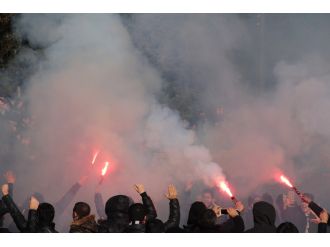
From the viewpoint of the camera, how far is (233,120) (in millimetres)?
12469

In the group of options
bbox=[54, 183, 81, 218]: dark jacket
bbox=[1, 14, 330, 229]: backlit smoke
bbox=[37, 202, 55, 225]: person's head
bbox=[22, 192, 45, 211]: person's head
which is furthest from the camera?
bbox=[1, 14, 330, 229]: backlit smoke

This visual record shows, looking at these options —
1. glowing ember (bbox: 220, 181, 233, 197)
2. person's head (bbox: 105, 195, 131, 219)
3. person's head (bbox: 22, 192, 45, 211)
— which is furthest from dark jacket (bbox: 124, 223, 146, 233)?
person's head (bbox: 22, 192, 45, 211)

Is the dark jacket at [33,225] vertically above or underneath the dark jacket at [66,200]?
underneath

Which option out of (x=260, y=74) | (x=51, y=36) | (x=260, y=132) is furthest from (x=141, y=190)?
(x=260, y=74)

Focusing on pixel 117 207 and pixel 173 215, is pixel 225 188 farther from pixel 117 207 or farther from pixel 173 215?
pixel 117 207

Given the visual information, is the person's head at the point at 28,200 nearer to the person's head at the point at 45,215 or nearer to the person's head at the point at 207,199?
the person's head at the point at 207,199

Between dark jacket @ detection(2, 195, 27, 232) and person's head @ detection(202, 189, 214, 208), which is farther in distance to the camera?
person's head @ detection(202, 189, 214, 208)

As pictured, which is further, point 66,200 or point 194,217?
point 66,200

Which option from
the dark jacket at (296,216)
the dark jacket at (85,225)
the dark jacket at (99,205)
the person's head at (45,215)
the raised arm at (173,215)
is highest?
the dark jacket at (99,205)

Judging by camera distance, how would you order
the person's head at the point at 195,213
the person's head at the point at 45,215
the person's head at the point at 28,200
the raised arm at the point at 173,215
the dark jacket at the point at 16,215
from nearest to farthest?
1. the person's head at the point at 195,213
2. the person's head at the point at 45,215
3. the dark jacket at the point at 16,215
4. the raised arm at the point at 173,215
5. the person's head at the point at 28,200

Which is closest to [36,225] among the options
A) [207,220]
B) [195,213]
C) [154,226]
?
[154,226]

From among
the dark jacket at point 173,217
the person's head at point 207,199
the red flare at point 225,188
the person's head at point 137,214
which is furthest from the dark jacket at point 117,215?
the person's head at point 207,199

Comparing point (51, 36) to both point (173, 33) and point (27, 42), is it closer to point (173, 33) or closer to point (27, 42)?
point (27, 42)

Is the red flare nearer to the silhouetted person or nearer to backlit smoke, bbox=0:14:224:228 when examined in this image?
backlit smoke, bbox=0:14:224:228
